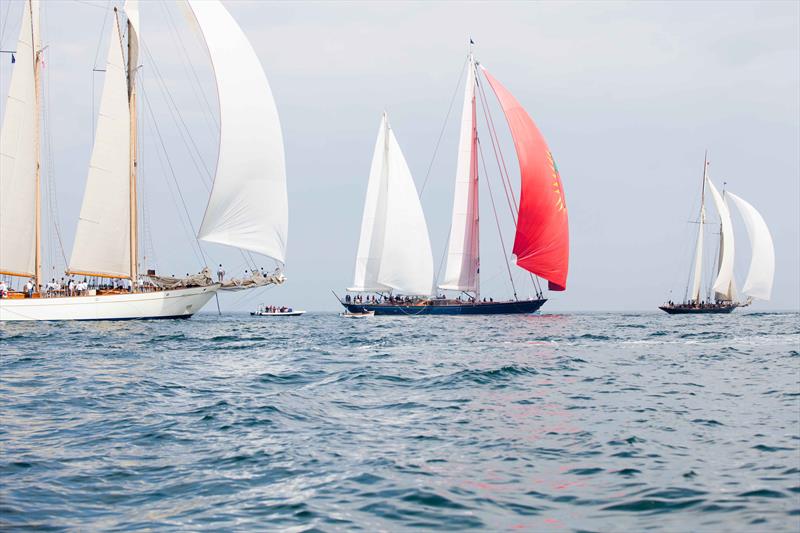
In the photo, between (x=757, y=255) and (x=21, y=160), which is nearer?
(x=21, y=160)

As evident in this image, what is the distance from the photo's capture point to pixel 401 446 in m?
11.1

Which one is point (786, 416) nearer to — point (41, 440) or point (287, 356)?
point (41, 440)

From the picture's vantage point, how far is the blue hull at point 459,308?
69.9 m

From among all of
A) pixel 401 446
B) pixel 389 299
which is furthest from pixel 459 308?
pixel 401 446

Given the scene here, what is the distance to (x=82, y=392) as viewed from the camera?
55.7 ft

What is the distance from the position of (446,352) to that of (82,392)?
14.0 meters

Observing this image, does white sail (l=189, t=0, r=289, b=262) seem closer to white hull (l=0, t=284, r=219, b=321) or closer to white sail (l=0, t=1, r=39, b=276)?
white hull (l=0, t=284, r=219, b=321)

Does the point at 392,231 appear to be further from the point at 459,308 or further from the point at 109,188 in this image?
the point at 109,188

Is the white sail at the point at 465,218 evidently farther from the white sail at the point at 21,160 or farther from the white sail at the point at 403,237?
the white sail at the point at 21,160

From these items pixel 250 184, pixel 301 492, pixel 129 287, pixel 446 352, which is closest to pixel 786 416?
pixel 301 492

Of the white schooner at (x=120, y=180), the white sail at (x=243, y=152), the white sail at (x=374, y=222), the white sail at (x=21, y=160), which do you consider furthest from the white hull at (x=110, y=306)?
the white sail at (x=374, y=222)

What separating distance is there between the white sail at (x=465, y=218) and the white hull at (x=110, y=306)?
2186 centimetres

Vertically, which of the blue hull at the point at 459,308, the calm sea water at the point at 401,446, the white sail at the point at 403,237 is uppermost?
the white sail at the point at 403,237

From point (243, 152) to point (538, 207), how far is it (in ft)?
84.7
